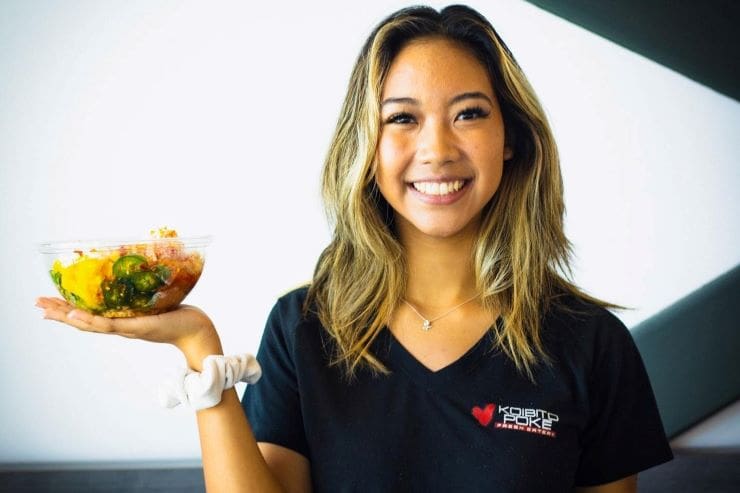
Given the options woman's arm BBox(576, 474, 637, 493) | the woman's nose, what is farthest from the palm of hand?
woman's arm BBox(576, 474, 637, 493)

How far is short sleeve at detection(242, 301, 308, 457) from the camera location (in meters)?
1.23

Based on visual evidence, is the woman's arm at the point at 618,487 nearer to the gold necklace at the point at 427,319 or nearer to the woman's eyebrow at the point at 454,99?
the gold necklace at the point at 427,319

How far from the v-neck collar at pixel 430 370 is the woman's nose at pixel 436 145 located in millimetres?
310

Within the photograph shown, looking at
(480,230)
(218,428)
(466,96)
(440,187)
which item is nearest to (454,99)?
(466,96)

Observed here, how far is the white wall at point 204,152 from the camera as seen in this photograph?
2238mm

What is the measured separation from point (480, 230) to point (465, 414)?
1.14 feet

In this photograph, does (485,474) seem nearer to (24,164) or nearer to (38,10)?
(24,164)

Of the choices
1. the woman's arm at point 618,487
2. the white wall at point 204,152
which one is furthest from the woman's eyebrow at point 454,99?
the white wall at point 204,152

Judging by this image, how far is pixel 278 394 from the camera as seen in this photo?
125 centimetres

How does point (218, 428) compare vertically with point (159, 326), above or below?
below

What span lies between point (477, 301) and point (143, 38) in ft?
4.72

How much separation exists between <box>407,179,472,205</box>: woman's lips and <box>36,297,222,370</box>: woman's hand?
0.39 metres

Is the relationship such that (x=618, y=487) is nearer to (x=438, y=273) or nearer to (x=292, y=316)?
(x=438, y=273)

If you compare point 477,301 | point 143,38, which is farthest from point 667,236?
point 143,38
